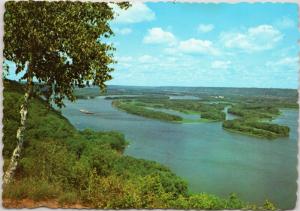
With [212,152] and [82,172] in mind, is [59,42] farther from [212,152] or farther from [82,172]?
[212,152]

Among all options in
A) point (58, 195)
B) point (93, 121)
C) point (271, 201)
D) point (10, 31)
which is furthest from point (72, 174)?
point (271, 201)

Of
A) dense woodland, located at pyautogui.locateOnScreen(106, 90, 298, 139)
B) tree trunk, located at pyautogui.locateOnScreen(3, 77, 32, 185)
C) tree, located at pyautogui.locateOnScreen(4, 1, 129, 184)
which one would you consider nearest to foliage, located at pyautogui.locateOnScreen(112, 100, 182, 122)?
dense woodland, located at pyautogui.locateOnScreen(106, 90, 298, 139)

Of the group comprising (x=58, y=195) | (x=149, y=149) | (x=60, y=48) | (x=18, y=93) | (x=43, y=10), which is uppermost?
(x=43, y=10)

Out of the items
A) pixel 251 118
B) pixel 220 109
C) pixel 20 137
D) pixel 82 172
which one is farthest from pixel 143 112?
pixel 20 137

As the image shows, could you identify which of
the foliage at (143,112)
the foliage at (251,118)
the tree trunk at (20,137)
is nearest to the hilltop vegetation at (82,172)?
the tree trunk at (20,137)

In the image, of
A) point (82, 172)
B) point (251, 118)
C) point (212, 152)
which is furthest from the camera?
point (251, 118)

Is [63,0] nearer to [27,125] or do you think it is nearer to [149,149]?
[27,125]

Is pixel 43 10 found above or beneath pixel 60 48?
above
